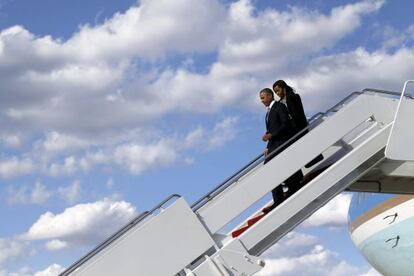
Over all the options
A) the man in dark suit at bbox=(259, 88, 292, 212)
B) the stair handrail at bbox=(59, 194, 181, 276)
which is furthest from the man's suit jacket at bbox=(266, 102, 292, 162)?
the stair handrail at bbox=(59, 194, 181, 276)

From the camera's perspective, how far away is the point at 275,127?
1079 centimetres

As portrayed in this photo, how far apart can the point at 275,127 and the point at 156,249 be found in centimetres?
254

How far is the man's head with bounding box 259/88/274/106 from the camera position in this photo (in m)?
10.8

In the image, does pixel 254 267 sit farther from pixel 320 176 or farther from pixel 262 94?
pixel 262 94

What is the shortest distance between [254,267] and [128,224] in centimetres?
181

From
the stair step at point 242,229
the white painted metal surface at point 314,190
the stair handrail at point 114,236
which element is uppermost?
the stair handrail at point 114,236

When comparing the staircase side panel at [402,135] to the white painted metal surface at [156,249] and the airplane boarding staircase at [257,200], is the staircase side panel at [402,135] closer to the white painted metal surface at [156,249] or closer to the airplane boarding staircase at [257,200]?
the airplane boarding staircase at [257,200]

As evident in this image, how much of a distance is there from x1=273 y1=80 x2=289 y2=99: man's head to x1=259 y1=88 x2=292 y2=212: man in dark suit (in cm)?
14

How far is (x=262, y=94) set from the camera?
1084 cm

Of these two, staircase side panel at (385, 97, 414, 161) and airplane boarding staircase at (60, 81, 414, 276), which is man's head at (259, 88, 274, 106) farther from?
staircase side panel at (385, 97, 414, 161)

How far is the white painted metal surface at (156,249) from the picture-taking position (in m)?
9.71

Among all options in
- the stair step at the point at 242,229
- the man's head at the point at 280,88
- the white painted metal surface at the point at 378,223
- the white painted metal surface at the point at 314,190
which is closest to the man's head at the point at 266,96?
the man's head at the point at 280,88

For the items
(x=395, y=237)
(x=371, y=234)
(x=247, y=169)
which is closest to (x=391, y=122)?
(x=247, y=169)

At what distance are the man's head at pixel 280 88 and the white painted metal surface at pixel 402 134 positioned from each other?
5.74 ft
